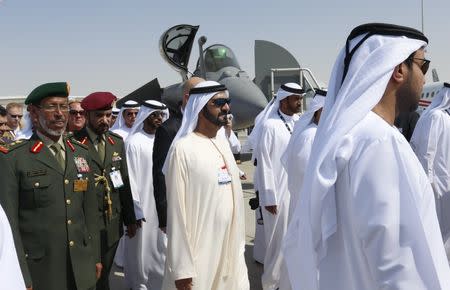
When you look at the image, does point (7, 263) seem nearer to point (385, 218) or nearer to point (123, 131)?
point (385, 218)

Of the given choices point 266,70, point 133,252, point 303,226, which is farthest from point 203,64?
point 303,226

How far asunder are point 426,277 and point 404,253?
96mm

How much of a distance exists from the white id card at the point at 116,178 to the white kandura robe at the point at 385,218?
2.97 m

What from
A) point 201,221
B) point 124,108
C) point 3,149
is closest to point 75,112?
point 3,149

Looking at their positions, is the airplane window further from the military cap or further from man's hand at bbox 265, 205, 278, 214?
the military cap

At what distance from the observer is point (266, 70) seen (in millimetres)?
18453

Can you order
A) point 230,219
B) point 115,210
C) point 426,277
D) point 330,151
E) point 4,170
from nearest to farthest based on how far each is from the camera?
point 426,277 → point 330,151 → point 4,170 → point 230,219 → point 115,210

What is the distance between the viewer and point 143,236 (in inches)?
225

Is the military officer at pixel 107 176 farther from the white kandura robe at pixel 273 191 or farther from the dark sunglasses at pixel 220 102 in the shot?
the white kandura robe at pixel 273 191

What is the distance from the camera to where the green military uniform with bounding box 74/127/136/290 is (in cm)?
439

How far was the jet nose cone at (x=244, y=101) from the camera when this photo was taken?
571 inches

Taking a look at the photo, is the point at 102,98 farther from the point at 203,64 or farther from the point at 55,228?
the point at 203,64

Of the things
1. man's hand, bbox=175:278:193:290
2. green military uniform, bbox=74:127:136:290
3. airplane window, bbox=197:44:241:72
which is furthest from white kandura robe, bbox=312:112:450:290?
airplane window, bbox=197:44:241:72

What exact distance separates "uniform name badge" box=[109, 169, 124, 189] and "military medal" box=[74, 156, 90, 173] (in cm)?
89
